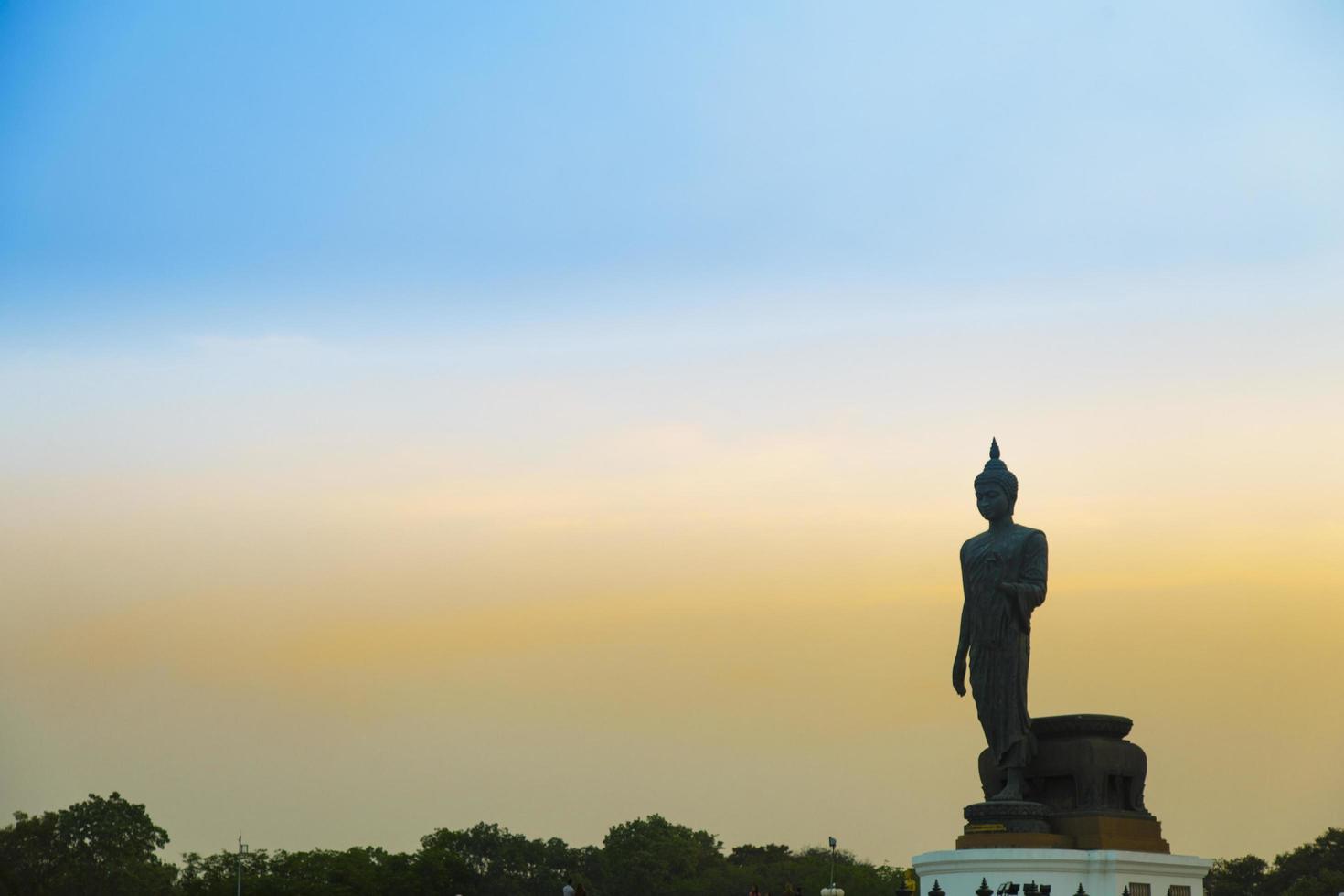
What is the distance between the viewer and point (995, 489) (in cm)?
3198

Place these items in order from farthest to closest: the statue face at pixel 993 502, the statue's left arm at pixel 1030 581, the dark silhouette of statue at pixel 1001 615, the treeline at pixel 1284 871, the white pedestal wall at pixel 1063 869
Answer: the treeline at pixel 1284 871
the statue face at pixel 993 502
the statue's left arm at pixel 1030 581
the dark silhouette of statue at pixel 1001 615
the white pedestal wall at pixel 1063 869

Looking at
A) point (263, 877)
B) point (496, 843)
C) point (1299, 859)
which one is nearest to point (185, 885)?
point (263, 877)

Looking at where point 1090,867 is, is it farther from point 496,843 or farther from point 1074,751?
point 496,843

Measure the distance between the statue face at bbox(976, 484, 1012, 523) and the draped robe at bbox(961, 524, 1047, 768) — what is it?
331 millimetres

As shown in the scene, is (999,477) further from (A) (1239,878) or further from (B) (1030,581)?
(A) (1239,878)

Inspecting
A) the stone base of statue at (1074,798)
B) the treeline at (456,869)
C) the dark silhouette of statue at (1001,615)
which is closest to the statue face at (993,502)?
the dark silhouette of statue at (1001,615)

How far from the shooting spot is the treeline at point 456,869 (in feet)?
218

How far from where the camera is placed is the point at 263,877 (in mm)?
69562

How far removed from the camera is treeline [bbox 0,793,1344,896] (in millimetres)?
66375

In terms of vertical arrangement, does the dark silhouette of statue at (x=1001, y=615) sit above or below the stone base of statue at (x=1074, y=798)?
above

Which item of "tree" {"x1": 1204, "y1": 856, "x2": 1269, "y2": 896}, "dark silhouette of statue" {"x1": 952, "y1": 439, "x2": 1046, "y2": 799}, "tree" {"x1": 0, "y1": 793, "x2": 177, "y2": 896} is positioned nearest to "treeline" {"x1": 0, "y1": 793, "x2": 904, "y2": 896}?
"tree" {"x1": 0, "y1": 793, "x2": 177, "y2": 896}

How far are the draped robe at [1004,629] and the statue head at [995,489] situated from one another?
412 millimetres

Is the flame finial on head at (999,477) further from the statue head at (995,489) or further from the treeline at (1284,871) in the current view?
the treeline at (1284,871)

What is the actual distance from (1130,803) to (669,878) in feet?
162
